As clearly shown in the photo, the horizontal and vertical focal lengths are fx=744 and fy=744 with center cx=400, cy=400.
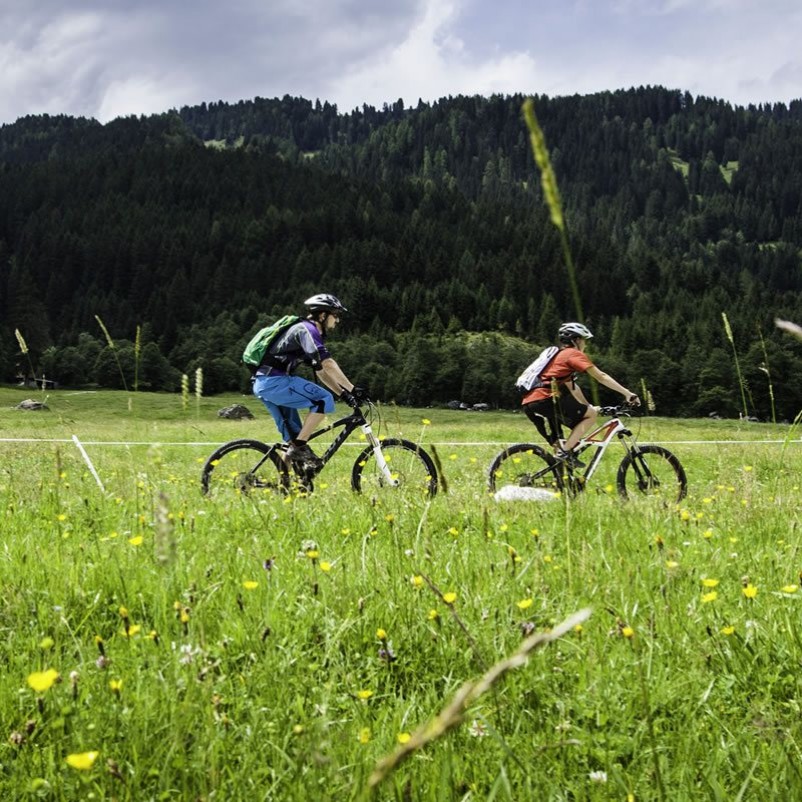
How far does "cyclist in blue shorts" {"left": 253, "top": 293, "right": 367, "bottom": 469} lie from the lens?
32.0 feet

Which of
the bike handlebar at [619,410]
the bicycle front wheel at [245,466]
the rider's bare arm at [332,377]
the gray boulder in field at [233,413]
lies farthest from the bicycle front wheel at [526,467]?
the gray boulder in field at [233,413]

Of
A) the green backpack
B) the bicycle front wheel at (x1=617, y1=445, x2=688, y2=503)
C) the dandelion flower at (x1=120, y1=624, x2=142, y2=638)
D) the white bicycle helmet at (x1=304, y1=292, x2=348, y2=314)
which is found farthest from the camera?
the bicycle front wheel at (x1=617, y1=445, x2=688, y2=503)

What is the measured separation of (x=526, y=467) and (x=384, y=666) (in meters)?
8.49

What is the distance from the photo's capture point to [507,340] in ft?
547

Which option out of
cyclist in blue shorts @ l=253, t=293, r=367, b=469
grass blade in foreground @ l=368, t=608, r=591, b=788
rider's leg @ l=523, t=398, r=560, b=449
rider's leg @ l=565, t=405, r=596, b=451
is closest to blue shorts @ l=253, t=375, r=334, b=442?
cyclist in blue shorts @ l=253, t=293, r=367, b=469

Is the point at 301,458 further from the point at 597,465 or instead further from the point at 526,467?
the point at 597,465

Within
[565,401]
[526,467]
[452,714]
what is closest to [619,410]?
[565,401]

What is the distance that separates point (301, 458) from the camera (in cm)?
1023

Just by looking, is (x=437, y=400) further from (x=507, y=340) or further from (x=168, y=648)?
(x=168, y=648)

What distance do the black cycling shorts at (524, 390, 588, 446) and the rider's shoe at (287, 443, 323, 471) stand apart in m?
3.32

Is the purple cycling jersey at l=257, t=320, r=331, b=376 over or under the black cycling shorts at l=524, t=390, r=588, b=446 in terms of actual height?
over

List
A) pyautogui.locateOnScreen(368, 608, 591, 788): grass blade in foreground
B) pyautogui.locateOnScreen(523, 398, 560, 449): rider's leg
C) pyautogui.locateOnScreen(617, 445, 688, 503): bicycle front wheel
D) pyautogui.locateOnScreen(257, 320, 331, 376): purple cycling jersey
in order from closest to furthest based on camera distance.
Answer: pyautogui.locateOnScreen(368, 608, 591, 788): grass blade in foreground
pyautogui.locateOnScreen(257, 320, 331, 376): purple cycling jersey
pyautogui.locateOnScreen(617, 445, 688, 503): bicycle front wheel
pyautogui.locateOnScreen(523, 398, 560, 449): rider's leg

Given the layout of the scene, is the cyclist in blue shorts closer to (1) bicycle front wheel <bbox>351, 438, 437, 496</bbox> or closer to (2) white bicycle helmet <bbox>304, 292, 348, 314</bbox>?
(2) white bicycle helmet <bbox>304, 292, 348, 314</bbox>

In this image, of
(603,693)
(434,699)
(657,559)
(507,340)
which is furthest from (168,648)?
(507,340)
